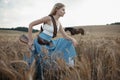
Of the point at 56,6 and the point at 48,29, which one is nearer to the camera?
the point at 56,6

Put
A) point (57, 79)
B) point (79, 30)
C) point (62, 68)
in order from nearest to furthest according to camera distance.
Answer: point (62, 68) → point (57, 79) → point (79, 30)

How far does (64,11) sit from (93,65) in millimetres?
1236

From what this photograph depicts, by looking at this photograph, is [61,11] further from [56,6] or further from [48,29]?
[48,29]

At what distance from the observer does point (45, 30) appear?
3.36m

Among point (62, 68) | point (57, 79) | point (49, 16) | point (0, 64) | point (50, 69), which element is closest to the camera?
point (0, 64)

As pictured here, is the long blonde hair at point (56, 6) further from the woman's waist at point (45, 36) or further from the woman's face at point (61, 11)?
the woman's waist at point (45, 36)

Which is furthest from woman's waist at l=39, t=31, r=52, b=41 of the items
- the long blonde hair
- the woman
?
the long blonde hair

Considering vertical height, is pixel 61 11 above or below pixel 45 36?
above

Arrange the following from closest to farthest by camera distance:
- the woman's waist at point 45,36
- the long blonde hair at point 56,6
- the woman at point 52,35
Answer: the woman at point 52,35 < the long blonde hair at point 56,6 < the woman's waist at point 45,36

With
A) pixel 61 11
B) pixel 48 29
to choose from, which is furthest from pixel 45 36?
pixel 61 11

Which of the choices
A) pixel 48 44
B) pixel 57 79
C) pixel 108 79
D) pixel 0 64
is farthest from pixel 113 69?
pixel 48 44

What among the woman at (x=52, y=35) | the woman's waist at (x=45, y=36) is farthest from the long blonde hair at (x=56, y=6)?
the woman's waist at (x=45, y=36)

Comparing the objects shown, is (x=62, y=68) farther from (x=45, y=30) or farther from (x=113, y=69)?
(x=45, y=30)

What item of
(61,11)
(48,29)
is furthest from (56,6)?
(48,29)
